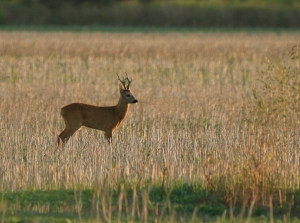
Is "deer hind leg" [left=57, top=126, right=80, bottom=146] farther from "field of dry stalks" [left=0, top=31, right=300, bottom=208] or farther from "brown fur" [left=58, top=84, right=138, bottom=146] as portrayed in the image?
"field of dry stalks" [left=0, top=31, right=300, bottom=208]

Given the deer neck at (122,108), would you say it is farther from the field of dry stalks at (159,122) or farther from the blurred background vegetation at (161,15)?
the blurred background vegetation at (161,15)

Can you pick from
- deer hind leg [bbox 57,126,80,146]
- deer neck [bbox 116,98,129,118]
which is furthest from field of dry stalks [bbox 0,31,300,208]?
deer neck [bbox 116,98,129,118]

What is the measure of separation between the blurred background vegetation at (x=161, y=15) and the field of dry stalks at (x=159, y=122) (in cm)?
2749

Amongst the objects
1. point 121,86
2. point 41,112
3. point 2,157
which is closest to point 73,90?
point 41,112

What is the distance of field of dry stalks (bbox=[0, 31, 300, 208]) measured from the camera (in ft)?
36.2

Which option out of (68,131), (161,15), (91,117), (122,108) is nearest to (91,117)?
(91,117)

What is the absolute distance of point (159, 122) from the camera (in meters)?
17.0

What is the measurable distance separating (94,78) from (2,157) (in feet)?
43.5

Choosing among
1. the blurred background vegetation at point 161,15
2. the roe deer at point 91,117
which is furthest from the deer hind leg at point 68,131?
the blurred background vegetation at point 161,15

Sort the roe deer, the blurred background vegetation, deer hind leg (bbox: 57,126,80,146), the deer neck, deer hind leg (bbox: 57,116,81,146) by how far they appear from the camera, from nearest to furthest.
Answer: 1. deer hind leg (bbox: 57,126,80,146)
2. deer hind leg (bbox: 57,116,81,146)
3. the roe deer
4. the deer neck
5. the blurred background vegetation

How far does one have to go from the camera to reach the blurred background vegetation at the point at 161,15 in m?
62.2

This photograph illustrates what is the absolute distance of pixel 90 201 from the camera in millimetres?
10000

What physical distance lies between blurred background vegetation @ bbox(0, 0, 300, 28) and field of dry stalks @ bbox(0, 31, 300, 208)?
2749cm

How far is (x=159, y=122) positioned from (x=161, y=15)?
4630 centimetres
